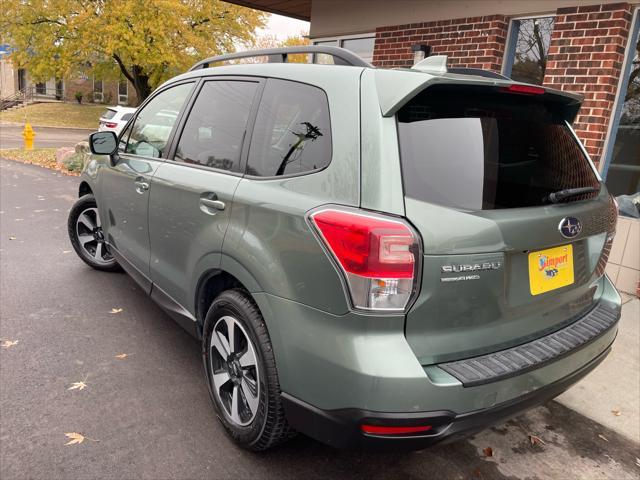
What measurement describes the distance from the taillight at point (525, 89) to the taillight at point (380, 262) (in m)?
0.80

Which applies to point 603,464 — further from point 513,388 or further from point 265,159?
point 265,159

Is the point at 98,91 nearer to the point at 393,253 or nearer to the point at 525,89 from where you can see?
the point at 525,89

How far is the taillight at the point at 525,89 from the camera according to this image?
2126 mm

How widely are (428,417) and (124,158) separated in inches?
121

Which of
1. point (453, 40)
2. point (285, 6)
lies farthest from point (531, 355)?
point (285, 6)

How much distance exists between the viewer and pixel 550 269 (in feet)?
7.22

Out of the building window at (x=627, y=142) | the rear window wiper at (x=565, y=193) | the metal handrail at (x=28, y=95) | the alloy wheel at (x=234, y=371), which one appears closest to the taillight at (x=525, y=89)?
the rear window wiper at (x=565, y=193)

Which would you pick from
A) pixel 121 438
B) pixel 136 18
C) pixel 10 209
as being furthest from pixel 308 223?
pixel 136 18

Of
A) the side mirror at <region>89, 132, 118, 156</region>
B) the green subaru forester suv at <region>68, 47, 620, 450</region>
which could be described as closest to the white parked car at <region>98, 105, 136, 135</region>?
the side mirror at <region>89, 132, 118, 156</region>

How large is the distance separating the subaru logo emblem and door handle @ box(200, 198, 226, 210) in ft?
5.10

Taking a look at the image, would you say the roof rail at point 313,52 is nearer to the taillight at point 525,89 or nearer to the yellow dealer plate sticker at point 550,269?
the taillight at point 525,89

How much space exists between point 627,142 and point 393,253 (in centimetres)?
540

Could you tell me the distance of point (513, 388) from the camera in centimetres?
200

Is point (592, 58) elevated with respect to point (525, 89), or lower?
elevated
